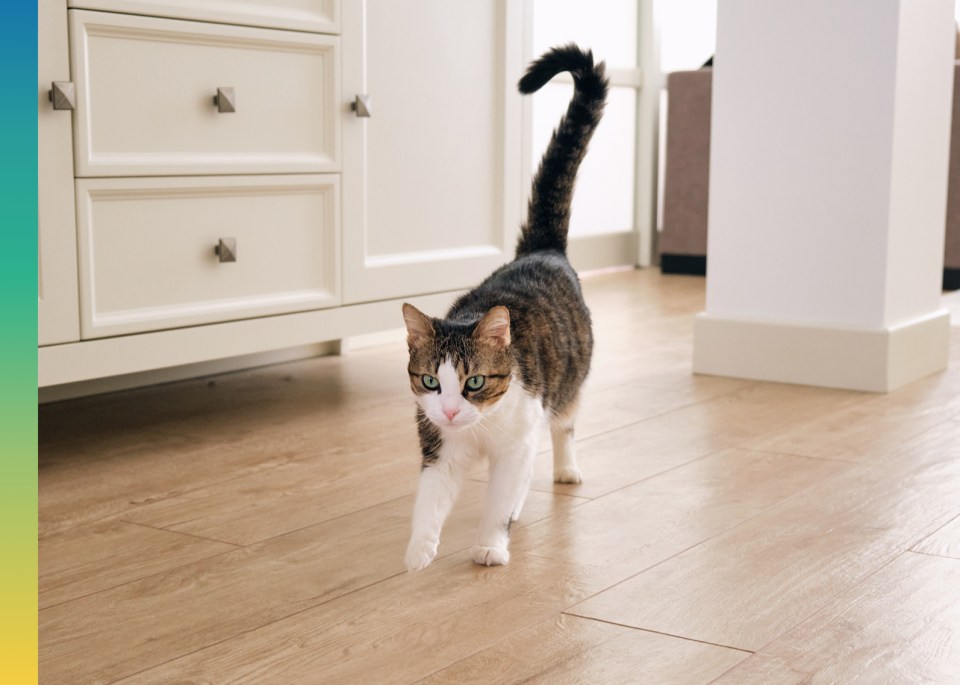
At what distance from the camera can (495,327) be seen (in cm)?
130

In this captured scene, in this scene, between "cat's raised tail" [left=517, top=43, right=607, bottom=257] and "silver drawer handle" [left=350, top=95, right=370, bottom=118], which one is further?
"silver drawer handle" [left=350, top=95, right=370, bottom=118]

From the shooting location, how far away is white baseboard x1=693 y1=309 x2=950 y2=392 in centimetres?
240

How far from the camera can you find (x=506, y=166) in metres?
2.41

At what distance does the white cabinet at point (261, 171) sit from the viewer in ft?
5.54

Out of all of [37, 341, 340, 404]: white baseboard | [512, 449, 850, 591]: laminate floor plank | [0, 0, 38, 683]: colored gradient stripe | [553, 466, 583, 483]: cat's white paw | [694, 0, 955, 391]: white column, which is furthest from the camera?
[694, 0, 955, 391]: white column

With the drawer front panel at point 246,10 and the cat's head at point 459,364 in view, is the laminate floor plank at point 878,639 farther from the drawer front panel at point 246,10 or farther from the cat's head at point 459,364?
the drawer front panel at point 246,10

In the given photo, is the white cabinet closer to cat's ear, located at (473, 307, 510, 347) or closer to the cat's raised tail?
the cat's raised tail

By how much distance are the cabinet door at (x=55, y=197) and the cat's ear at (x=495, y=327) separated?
2.30 ft

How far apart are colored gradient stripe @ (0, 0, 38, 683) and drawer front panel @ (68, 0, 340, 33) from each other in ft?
3.51

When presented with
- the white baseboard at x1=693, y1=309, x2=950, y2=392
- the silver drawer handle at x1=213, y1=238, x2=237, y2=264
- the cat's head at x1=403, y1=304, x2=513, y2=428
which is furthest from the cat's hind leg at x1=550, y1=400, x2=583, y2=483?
the white baseboard at x1=693, y1=309, x2=950, y2=392

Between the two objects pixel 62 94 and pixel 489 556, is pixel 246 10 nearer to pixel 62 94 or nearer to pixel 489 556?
pixel 62 94

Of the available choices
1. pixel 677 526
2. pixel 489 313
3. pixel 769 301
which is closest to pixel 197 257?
pixel 489 313

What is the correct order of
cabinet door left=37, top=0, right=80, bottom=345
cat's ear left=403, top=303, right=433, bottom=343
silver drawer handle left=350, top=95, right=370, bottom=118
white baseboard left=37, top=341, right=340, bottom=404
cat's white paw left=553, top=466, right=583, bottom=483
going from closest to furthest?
1. cat's ear left=403, top=303, right=433, bottom=343
2. cabinet door left=37, top=0, right=80, bottom=345
3. cat's white paw left=553, top=466, right=583, bottom=483
4. silver drawer handle left=350, top=95, right=370, bottom=118
5. white baseboard left=37, top=341, right=340, bottom=404

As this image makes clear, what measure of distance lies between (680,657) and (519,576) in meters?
0.27
